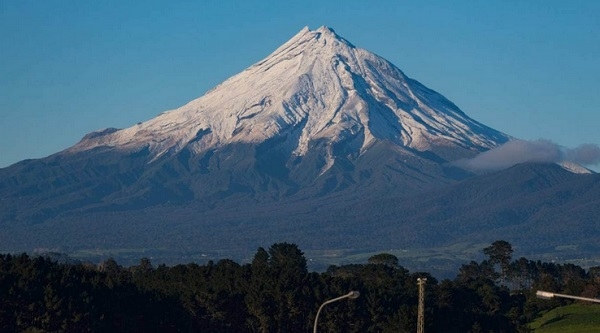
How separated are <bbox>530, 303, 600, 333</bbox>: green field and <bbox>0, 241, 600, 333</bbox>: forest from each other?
128 centimetres

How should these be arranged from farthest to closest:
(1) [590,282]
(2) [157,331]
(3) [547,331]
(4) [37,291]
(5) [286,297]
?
(1) [590,282]
(3) [547,331]
(5) [286,297]
(2) [157,331]
(4) [37,291]

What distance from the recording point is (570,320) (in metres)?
96.4

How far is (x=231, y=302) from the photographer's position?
289 feet

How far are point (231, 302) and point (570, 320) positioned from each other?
2116 cm

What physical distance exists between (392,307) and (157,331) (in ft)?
48.0

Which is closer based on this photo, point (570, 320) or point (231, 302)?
point (231, 302)

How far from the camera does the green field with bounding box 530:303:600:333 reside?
90.8 m

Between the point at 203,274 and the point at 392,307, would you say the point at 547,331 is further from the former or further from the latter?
the point at 203,274

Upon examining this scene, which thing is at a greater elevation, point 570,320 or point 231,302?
point 231,302

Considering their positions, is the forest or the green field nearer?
the forest

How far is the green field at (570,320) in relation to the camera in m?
90.8

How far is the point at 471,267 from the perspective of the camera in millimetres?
154625

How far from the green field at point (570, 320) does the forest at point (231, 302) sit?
1.28 metres

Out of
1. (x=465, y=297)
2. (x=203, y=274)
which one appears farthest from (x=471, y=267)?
(x=203, y=274)
